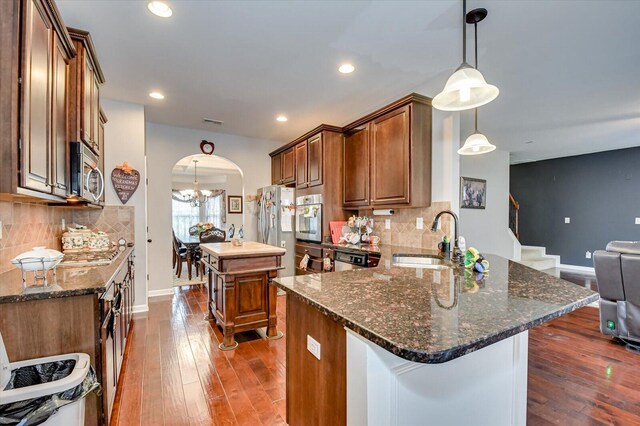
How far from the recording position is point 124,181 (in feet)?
12.3

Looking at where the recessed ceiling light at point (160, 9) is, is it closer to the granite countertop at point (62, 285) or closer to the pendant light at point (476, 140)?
the granite countertop at point (62, 285)

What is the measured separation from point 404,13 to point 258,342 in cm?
302

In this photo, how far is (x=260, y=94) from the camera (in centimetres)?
345

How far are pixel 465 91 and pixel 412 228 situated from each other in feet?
6.01

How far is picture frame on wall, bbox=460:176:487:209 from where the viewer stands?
550cm

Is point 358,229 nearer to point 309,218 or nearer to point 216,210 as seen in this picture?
point 309,218

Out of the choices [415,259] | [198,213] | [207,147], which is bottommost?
[415,259]

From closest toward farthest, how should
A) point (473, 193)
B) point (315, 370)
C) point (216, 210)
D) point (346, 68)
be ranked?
point (315, 370) → point (346, 68) → point (473, 193) → point (216, 210)

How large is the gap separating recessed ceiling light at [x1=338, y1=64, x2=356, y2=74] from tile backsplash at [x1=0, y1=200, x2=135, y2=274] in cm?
268

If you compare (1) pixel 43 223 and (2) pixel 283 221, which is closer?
(1) pixel 43 223

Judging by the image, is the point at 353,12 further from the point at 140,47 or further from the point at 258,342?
the point at 258,342

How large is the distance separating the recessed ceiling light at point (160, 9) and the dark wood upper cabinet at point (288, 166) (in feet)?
9.49

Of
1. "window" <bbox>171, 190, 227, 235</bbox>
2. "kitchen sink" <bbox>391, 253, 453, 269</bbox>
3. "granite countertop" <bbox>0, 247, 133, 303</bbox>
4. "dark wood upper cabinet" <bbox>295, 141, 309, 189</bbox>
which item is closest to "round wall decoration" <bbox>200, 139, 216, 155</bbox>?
"dark wood upper cabinet" <bbox>295, 141, 309, 189</bbox>

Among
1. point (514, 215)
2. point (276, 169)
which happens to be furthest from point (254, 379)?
point (514, 215)
